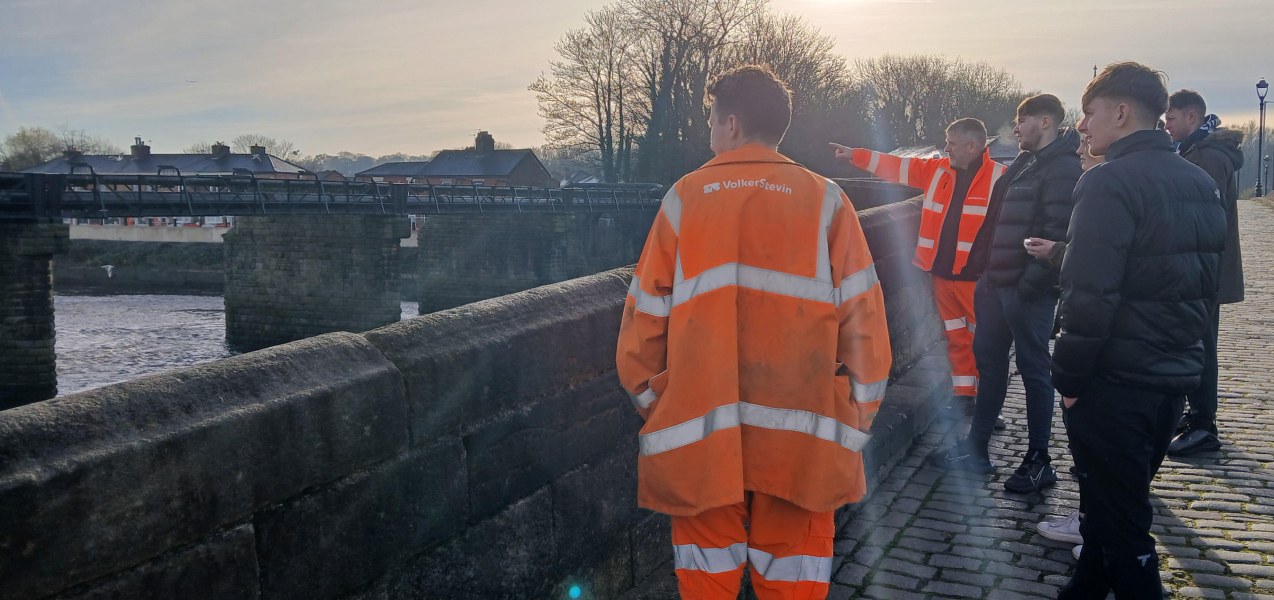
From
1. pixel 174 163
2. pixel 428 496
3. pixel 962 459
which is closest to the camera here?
pixel 428 496

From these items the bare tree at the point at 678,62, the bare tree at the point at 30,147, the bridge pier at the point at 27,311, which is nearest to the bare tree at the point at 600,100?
the bare tree at the point at 678,62

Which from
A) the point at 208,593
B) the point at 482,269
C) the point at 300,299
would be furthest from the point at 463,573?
the point at 482,269

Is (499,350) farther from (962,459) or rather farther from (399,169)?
(399,169)

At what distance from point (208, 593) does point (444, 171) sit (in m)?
73.3

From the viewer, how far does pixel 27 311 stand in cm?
2558

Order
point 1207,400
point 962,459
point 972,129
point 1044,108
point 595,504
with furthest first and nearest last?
point 972,129 → point 1207,400 → point 962,459 → point 1044,108 → point 595,504

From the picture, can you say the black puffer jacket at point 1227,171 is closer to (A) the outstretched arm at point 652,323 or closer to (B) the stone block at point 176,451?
(A) the outstretched arm at point 652,323

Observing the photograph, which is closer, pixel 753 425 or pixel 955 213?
pixel 753 425

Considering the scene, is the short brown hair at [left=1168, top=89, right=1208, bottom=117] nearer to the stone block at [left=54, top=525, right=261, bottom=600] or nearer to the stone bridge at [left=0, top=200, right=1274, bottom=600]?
the stone bridge at [left=0, top=200, right=1274, bottom=600]

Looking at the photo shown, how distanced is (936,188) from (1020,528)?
88.9 inches

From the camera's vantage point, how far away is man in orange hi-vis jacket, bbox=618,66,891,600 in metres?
2.32

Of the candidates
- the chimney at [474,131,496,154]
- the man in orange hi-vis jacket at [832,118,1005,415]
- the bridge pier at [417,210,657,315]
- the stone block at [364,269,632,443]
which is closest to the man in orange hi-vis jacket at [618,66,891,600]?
the stone block at [364,269,632,443]

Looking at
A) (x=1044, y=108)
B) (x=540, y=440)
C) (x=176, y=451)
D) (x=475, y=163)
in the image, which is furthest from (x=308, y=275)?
(x=176, y=451)

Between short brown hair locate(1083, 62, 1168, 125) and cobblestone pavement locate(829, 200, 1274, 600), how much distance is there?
66.1 inches
